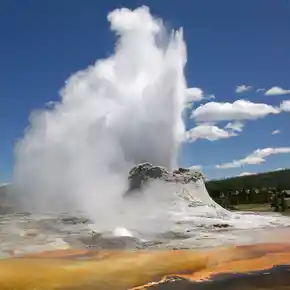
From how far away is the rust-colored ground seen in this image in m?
7.82

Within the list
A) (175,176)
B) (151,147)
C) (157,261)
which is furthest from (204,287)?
(151,147)

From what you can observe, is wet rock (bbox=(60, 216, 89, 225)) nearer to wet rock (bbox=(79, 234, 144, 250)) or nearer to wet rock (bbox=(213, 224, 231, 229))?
wet rock (bbox=(79, 234, 144, 250))

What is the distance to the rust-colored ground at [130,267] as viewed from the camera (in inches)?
308

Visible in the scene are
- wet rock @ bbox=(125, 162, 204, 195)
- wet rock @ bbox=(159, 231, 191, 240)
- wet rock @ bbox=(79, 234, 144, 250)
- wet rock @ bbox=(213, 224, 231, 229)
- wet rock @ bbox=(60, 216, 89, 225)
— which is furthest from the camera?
wet rock @ bbox=(125, 162, 204, 195)

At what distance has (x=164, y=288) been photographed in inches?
291

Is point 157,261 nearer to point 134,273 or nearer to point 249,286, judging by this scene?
point 134,273

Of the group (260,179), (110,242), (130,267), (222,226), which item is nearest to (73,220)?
(110,242)

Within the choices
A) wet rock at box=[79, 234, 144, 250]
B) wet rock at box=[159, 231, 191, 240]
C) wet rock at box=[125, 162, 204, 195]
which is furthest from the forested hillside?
wet rock at box=[79, 234, 144, 250]

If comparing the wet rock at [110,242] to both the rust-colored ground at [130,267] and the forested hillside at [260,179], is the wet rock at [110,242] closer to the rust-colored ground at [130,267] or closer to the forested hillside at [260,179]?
the rust-colored ground at [130,267]

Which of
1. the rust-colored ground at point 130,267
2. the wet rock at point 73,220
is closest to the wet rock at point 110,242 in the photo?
the rust-colored ground at point 130,267

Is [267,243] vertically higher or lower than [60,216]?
lower

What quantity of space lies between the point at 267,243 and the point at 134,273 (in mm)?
4267

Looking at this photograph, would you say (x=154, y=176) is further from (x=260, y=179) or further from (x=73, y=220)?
(x=260, y=179)

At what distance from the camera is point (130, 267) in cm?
891
